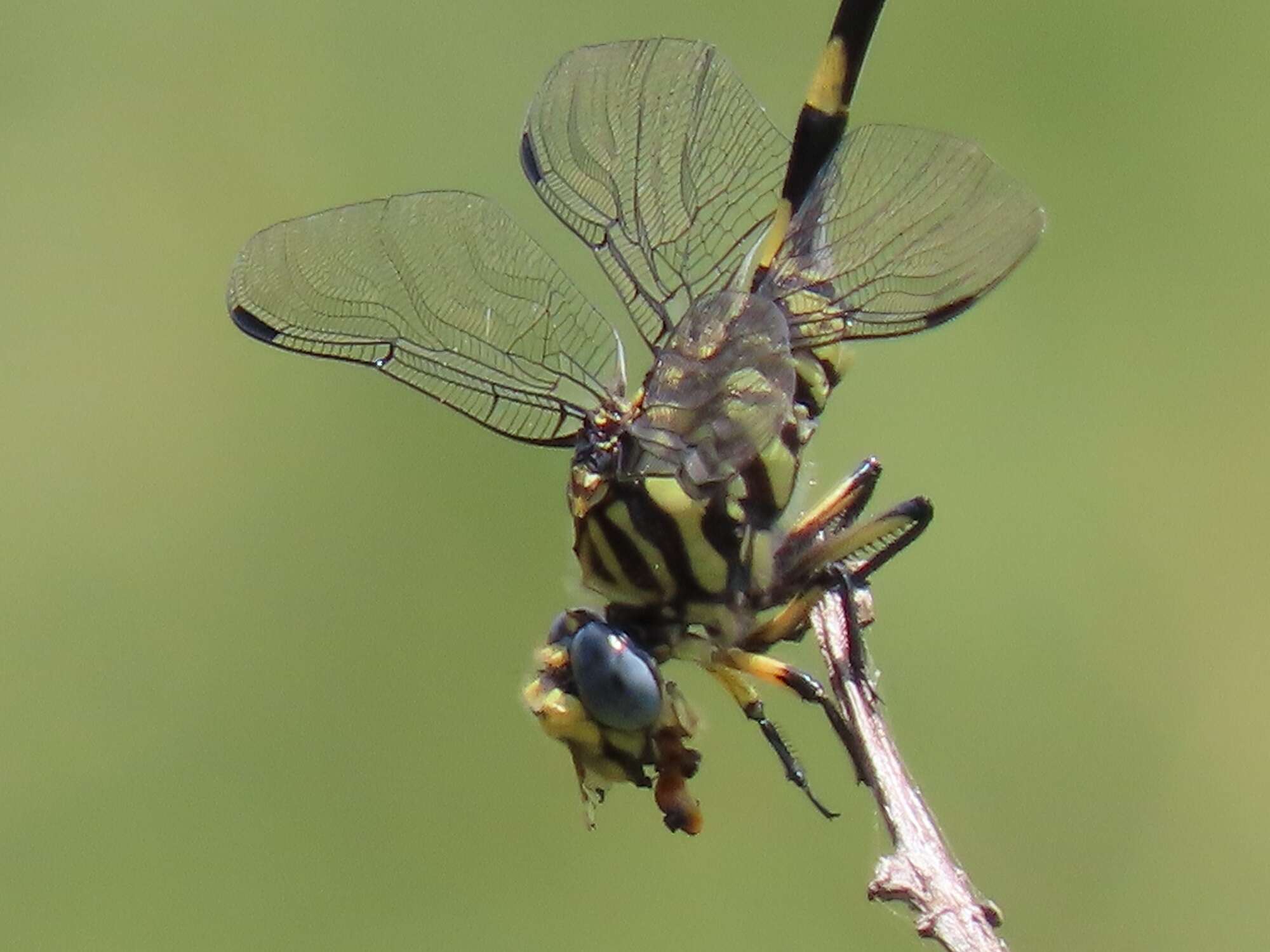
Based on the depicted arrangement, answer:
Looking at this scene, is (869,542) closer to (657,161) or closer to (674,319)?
(674,319)

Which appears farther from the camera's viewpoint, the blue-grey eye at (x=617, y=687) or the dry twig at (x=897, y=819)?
the blue-grey eye at (x=617, y=687)

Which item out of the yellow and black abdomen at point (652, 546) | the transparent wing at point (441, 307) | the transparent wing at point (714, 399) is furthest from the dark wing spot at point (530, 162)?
the yellow and black abdomen at point (652, 546)

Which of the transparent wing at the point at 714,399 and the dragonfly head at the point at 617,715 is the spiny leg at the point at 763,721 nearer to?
the dragonfly head at the point at 617,715

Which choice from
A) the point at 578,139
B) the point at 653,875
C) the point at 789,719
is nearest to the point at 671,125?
the point at 578,139

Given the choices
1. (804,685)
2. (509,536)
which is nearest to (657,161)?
(804,685)

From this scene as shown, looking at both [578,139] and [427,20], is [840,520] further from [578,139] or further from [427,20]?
[427,20]

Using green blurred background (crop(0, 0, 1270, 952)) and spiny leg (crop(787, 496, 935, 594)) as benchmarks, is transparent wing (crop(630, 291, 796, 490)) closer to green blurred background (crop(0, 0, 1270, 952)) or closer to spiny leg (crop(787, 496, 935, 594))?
spiny leg (crop(787, 496, 935, 594))

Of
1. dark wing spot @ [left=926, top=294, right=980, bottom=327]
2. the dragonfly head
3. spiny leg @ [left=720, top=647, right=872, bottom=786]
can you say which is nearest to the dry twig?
spiny leg @ [left=720, top=647, right=872, bottom=786]
